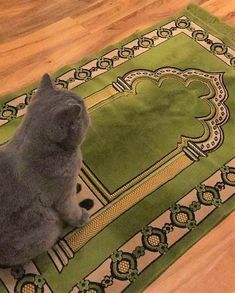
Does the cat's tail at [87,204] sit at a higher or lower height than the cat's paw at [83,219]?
higher

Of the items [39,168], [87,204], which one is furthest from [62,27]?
[39,168]

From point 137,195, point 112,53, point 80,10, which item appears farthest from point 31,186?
point 80,10

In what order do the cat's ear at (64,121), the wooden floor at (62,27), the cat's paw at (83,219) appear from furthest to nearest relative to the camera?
the wooden floor at (62,27) → the cat's paw at (83,219) → the cat's ear at (64,121)

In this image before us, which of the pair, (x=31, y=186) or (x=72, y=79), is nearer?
(x=31, y=186)

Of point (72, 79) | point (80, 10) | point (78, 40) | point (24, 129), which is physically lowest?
point (24, 129)

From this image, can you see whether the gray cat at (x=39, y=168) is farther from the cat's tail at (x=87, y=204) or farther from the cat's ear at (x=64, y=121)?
the cat's tail at (x=87, y=204)

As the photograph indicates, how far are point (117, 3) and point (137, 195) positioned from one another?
110 cm

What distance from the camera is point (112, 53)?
1706 millimetres

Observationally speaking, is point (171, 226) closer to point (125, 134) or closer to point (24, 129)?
point (125, 134)

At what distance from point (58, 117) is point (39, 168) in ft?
0.50

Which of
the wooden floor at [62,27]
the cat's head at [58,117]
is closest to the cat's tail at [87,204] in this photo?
the cat's head at [58,117]

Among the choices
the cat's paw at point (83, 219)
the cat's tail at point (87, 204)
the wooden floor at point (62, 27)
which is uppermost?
the wooden floor at point (62, 27)

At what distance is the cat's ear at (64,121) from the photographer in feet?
2.80

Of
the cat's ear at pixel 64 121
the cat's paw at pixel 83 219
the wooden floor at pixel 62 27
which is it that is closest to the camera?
the cat's ear at pixel 64 121
